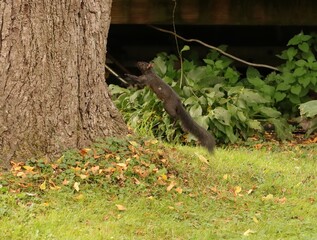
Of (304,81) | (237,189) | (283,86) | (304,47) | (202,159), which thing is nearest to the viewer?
(237,189)

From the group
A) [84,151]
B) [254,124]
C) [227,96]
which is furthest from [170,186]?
[227,96]

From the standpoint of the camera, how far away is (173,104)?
8492 millimetres

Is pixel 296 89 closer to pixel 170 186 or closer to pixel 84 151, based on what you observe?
pixel 170 186

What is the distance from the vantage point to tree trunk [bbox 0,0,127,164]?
593 centimetres

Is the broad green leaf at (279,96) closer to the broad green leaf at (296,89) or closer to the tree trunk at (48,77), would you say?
the broad green leaf at (296,89)

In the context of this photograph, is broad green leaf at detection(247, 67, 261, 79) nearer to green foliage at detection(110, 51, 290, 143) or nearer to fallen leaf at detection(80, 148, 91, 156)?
green foliage at detection(110, 51, 290, 143)

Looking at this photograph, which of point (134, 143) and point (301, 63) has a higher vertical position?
point (301, 63)

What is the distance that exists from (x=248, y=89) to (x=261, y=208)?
13.0ft

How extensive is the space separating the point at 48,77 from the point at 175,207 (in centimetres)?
144

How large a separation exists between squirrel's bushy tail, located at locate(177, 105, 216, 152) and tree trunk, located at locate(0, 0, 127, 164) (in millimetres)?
1383

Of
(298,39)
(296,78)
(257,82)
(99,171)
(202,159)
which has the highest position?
(298,39)

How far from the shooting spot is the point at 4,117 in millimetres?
5914

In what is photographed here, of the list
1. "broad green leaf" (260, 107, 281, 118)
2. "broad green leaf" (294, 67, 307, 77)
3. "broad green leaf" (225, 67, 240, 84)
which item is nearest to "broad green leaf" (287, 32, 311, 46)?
"broad green leaf" (294, 67, 307, 77)

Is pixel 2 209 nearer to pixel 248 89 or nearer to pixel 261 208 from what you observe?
pixel 261 208
